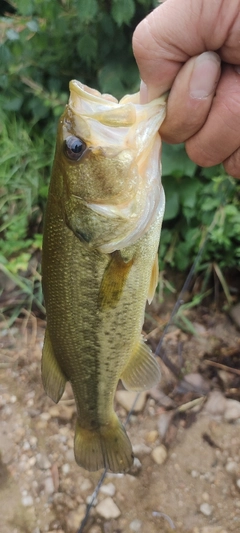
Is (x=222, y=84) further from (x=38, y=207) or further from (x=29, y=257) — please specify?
(x=38, y=207)

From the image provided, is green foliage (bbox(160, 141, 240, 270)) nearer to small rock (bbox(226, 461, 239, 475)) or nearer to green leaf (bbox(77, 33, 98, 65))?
green leaf (bbox(77, 33, 98, 65))

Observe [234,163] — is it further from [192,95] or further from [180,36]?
[180,36]

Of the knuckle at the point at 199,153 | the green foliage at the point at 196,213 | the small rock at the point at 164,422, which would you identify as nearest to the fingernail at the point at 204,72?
the knuckle at the point at 199,153

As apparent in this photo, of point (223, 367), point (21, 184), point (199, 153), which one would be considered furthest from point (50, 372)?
point (21, 184)

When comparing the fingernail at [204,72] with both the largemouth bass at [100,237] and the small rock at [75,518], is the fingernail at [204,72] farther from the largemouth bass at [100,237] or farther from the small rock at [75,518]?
the small rock at [75,518]

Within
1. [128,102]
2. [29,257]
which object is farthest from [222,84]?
[29,257]

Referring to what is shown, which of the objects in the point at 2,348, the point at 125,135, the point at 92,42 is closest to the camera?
the point at 125,135

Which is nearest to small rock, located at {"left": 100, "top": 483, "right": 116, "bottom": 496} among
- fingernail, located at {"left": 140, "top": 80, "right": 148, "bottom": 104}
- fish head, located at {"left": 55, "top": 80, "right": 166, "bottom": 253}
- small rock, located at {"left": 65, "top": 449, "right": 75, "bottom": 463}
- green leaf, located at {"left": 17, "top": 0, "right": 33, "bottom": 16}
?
small rock, located at {"left": 65, "top": 449, "right": 75, "bottom": 463}
